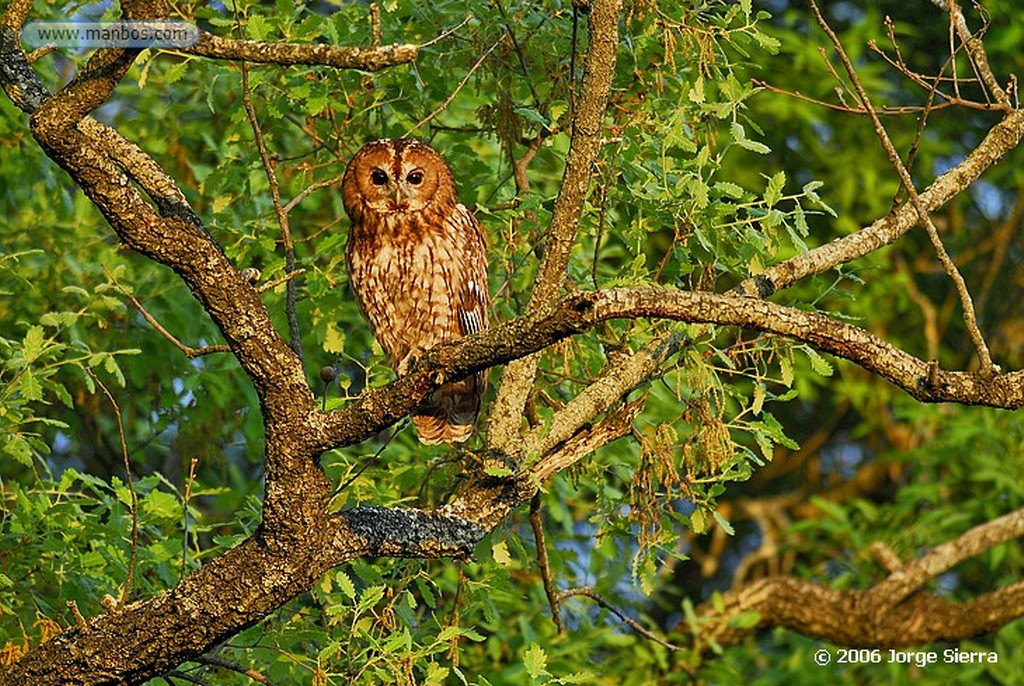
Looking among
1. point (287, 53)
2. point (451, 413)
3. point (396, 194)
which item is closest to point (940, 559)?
point (451, 413)

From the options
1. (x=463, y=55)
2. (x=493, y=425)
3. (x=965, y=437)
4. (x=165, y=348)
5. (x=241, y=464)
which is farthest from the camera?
(x=241, y=464)

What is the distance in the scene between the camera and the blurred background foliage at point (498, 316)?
12.1 feet

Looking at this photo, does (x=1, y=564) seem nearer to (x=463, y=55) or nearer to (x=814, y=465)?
(x=463, y=55)

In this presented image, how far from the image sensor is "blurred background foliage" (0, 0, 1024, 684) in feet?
12.1

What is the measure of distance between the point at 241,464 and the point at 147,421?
8.44ft

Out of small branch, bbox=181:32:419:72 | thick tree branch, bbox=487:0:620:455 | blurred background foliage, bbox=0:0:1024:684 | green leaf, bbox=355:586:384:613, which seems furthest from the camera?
blurred background foliage, bbox=0:0:1024:684

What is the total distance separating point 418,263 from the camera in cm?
468

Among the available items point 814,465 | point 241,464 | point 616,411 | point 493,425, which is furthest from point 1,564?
point 814,465

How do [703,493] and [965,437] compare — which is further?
[965,437]

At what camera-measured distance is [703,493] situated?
388cm

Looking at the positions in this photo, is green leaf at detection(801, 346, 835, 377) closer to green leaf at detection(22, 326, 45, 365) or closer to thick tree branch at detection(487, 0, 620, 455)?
thick tree branch at detection(487, 0, 620, 455)

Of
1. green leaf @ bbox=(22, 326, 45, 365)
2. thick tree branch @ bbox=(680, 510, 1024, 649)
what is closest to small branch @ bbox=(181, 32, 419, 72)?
green leaf @ bbox=(22, 326, 45, 365)

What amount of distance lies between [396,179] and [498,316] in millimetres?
495

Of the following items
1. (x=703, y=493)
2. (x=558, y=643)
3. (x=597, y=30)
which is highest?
(x=597, y=30)
